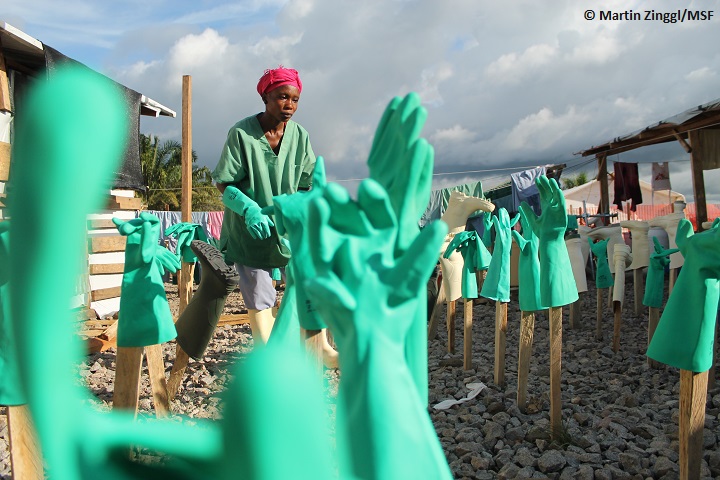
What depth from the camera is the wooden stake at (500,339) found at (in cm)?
427

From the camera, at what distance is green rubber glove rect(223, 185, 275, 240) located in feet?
7.93

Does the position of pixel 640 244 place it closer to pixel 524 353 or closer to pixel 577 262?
pixel 577 262

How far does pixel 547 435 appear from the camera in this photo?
10.7 ft

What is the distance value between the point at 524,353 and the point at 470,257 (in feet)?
4.99

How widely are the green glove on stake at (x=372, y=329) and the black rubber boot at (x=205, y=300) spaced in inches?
104

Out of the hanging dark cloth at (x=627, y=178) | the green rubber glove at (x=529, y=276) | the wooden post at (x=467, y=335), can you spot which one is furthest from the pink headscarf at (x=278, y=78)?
the hanging dark cloth at (x=627, y=178)

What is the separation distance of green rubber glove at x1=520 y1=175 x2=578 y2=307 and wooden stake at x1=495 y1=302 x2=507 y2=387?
0.84 m

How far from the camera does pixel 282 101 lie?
2.71 meters

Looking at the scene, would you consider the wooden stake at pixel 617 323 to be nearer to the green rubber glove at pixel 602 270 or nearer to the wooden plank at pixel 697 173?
the green rubber glove at pixel 602 270

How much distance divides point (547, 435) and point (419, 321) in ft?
8.81

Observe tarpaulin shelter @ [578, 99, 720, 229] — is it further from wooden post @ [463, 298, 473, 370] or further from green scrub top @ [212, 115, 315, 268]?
green scrub top @ [212, 115, 315, 268]

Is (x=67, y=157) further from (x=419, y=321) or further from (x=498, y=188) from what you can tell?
(x=498, y=188)

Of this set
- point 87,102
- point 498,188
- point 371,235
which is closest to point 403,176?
point 371,235

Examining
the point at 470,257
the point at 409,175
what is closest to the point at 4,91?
the point at 470,257
